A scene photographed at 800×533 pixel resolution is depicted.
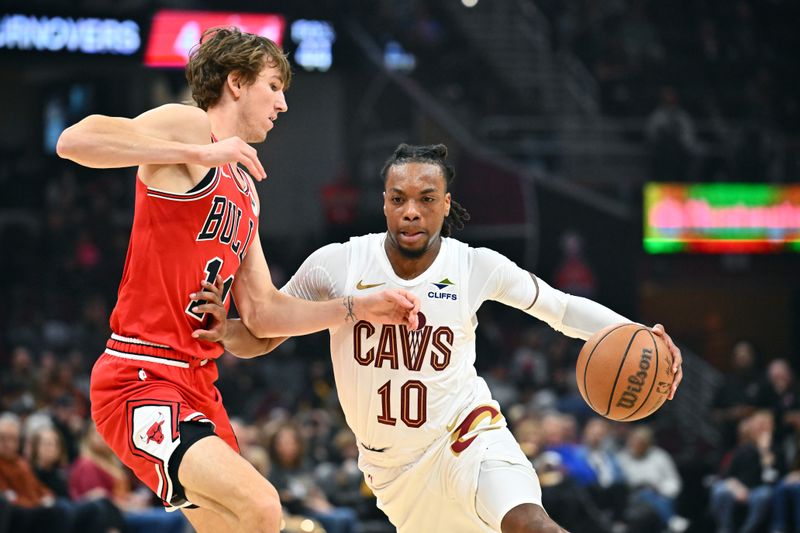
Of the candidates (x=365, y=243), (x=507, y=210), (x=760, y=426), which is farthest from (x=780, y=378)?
(x=365, y=243)

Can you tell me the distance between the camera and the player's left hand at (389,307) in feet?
16.1

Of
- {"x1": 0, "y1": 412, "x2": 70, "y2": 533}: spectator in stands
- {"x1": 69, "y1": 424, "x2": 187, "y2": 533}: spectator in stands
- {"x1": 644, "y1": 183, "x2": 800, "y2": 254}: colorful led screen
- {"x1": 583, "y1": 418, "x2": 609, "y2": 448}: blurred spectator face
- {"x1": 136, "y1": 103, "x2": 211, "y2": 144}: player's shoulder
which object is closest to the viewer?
{"x1": 136, "y1": 103, "x2": 211, "y2": 144}: player's shoulder

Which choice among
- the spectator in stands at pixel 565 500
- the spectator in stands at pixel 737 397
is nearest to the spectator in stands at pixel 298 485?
the spectator in stands at pixel 565 500

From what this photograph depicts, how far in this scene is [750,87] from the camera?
19719 millimetres

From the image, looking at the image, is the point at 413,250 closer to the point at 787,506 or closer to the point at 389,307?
the point at 389,307

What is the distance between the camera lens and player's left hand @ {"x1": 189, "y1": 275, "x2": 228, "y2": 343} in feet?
15.0

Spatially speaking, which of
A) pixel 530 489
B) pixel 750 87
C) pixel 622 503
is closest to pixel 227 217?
pixel 530 489

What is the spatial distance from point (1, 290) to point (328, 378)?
15.6ft

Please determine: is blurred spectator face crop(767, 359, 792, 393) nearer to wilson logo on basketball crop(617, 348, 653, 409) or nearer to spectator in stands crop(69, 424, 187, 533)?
spectator in stands crop(69, 424, 187, 533)

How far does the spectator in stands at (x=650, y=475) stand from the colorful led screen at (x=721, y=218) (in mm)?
5194

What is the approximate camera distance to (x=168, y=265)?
177 inches

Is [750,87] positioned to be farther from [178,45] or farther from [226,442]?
[226,442]

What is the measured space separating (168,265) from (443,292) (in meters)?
1.33

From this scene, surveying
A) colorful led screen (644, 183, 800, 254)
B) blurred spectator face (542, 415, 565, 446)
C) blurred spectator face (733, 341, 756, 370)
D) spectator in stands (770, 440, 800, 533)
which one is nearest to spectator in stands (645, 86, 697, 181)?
colorful led screen (644, 183, 800, 254)
